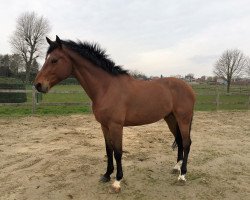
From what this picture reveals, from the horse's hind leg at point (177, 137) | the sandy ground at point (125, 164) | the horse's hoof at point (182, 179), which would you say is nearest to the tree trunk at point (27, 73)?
the sandy ground at point (125, 164)

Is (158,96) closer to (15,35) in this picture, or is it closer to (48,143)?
(48,143)

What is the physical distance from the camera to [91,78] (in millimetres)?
3957

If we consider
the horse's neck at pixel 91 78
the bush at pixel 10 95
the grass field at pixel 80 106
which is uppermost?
the horse's neck at pixel 91 78

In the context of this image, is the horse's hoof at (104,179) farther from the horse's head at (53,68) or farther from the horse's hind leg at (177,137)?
the horse's head at (53,68)

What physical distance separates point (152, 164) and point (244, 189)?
5.33 ft

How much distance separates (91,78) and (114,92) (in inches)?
15.4

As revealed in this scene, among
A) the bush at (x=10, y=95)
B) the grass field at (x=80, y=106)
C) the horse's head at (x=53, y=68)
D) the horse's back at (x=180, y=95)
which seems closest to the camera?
the horse's head at (x=53, y=68)

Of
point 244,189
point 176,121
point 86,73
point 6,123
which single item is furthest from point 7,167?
point 6,123

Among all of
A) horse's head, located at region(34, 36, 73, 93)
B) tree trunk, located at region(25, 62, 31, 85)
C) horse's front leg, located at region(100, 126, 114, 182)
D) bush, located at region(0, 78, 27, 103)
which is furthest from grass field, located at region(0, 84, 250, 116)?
tree trunk, located at region(25, 62, 31, 85)

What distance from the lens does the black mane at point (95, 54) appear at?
12.9 ft

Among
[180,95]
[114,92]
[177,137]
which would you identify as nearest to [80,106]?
[177,137]

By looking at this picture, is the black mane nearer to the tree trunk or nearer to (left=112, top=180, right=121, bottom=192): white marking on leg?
(left=112, top=180, right=121, bottom=192): white marking on leg

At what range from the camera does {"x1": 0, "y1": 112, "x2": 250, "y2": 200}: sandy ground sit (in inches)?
152

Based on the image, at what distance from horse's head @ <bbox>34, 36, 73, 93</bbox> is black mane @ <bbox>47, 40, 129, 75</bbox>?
0.55 feet
